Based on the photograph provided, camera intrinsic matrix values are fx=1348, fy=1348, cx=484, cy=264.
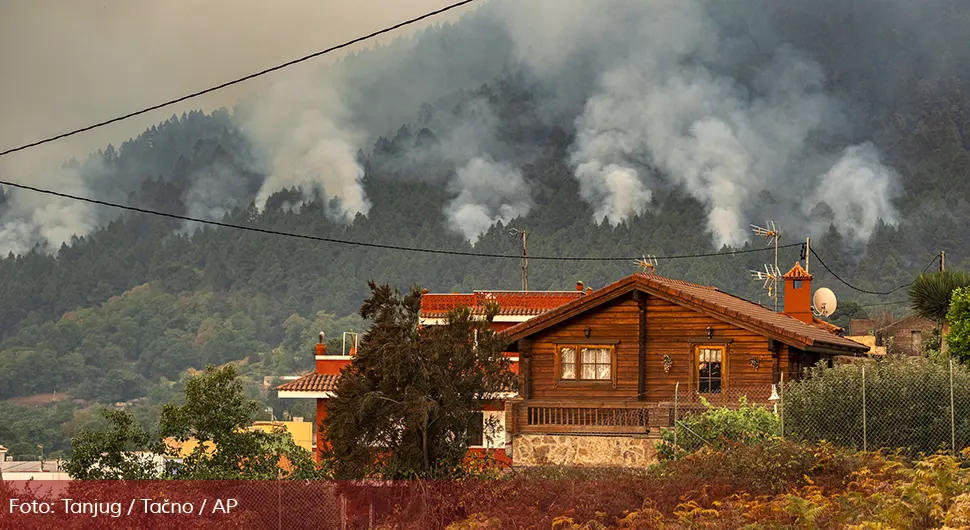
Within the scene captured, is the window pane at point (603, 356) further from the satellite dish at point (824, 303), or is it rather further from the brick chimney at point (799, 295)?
the satellite dish at point (824, 303)

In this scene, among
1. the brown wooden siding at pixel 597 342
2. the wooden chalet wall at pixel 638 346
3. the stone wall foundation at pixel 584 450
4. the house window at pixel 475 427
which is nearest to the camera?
the house window at pixel 475 427

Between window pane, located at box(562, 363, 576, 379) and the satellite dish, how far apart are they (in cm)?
1742

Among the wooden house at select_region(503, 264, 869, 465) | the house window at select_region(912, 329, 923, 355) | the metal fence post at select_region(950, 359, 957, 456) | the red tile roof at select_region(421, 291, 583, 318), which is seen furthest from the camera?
the house window at select_region(912, 329, 923, 355)

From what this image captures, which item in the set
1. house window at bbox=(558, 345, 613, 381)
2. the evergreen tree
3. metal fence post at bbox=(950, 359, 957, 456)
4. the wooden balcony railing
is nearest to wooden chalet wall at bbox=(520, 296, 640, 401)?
house window at bbox=(558, 345, 613, 381)

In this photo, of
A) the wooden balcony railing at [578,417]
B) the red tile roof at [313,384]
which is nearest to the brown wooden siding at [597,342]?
the wooden balcony railing at [578,417]

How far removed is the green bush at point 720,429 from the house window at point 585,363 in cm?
711

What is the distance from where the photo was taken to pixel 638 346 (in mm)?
33688

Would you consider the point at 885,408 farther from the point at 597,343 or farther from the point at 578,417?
the point at 597,343

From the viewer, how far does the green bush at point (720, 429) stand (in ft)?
83.1

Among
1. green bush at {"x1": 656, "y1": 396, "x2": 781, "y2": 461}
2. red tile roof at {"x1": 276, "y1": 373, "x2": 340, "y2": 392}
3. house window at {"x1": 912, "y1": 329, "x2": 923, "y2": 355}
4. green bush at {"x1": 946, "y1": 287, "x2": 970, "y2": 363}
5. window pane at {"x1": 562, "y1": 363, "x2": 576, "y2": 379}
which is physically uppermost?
house window at {"x1": 912, "y1": 329, "x2": 923, "y2": 355}

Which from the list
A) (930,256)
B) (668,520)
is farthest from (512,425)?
(930,256)

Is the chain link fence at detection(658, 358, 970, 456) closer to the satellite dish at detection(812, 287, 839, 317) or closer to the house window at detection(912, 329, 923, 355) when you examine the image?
the satellite dish at detection(812, 287, 839, 317)

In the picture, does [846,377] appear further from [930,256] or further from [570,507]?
[930,256]

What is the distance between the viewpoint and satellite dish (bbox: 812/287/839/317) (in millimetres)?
48812
